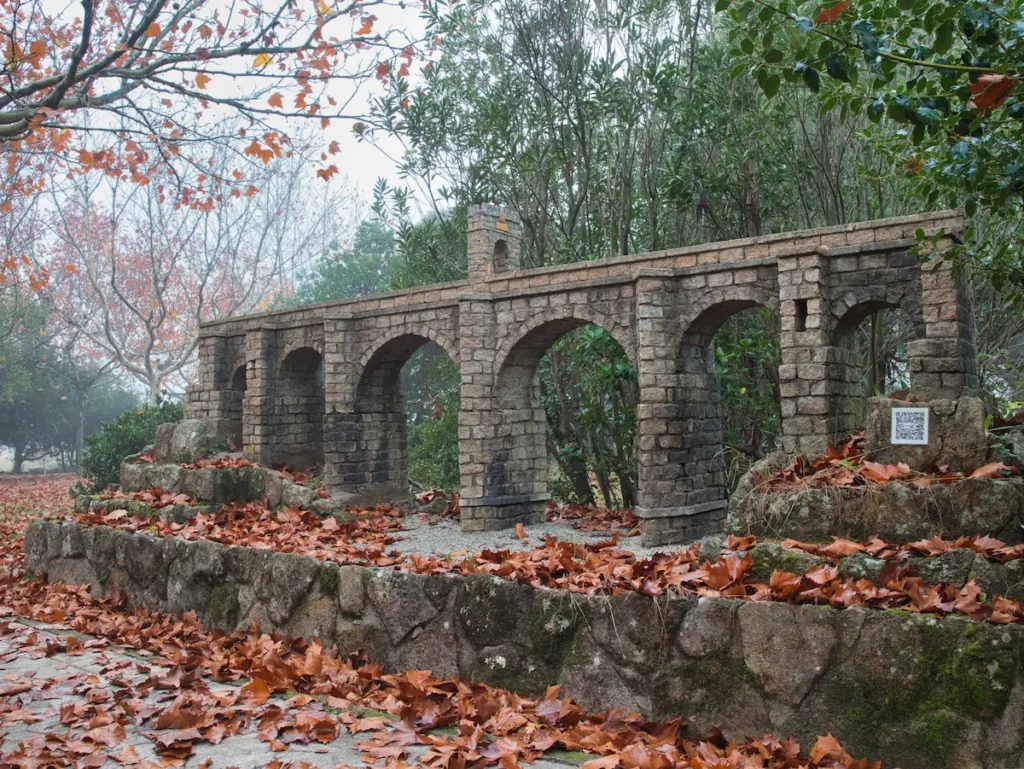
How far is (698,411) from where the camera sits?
11398 mm

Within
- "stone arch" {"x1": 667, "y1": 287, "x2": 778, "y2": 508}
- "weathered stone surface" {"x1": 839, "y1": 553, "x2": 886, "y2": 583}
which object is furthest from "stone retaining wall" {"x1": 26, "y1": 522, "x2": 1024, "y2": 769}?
"stone arch" {"x1": 667, "y1": 287, "x2": 778, "y2": 508}

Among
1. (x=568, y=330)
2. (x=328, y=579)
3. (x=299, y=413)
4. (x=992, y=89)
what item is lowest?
(x=328, y=579)

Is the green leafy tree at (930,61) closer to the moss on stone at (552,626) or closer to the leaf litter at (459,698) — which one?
the leaf litter at (459,698)

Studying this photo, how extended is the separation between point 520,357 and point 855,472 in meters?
7.04

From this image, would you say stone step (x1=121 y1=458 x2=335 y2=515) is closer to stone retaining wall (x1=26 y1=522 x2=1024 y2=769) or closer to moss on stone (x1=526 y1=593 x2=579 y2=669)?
stone retaining wall (x1=26 y1=522 x2=1024 y2=769)

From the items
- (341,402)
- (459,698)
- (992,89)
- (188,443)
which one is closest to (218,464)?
(188,443)

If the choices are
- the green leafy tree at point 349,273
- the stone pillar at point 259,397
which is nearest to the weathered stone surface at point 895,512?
the stone pillar at point 259,397

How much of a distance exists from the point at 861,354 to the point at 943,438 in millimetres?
7062

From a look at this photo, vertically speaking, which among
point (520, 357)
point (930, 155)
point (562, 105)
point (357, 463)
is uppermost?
point (562, 105)

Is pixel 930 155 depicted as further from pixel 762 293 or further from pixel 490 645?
pixel 490 645

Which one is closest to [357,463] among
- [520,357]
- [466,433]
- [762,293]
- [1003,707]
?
[466,433]

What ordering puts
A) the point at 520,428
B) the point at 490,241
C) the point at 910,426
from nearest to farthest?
1. the point at 910,426
2. the point at 520,428
3. the point at 490,241

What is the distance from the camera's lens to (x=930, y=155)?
6.73 meters

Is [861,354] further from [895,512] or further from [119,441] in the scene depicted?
[119,441]
